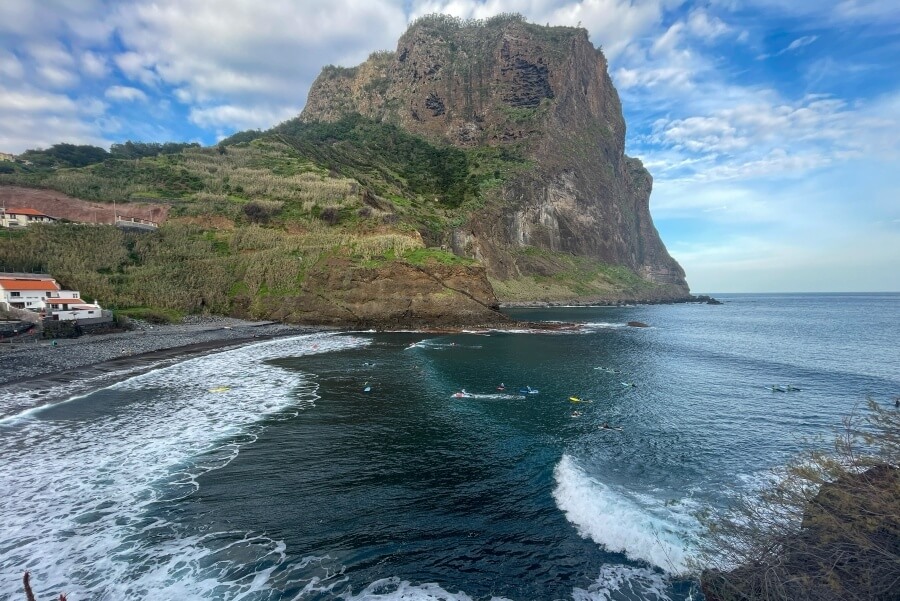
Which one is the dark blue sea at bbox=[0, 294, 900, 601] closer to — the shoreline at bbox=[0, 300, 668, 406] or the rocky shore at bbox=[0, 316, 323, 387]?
the shoreline at bbox=[0, 300, 668, 406]

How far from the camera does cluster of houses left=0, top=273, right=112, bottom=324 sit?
4256cm

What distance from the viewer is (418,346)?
153 ft

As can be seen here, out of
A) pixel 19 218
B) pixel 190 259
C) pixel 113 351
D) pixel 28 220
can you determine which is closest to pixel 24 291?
pixel 113 351

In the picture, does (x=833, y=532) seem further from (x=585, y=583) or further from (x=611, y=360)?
(x=611, y=360)

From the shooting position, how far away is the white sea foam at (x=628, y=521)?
36.0ft

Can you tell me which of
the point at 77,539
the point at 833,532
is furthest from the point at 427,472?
the point at 833,532

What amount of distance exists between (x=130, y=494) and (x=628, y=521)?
51.1 feet

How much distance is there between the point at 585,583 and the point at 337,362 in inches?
1163

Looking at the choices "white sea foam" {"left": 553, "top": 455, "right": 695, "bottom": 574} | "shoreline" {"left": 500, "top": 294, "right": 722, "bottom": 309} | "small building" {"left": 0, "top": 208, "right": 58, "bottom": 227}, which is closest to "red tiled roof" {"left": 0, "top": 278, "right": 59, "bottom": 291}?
"small building" {"left": 0, "top": 208, "right": 58, "bottom": 227}

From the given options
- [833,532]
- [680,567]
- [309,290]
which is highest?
[309,290]

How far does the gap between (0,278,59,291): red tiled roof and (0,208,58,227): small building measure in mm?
24221

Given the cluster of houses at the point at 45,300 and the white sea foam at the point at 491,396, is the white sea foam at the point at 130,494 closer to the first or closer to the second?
the white sea foam at the point at 491,396

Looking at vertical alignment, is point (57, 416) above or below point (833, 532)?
below

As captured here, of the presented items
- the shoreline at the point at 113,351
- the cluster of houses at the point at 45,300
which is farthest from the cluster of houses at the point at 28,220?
the shoreline at the point at 113,351
